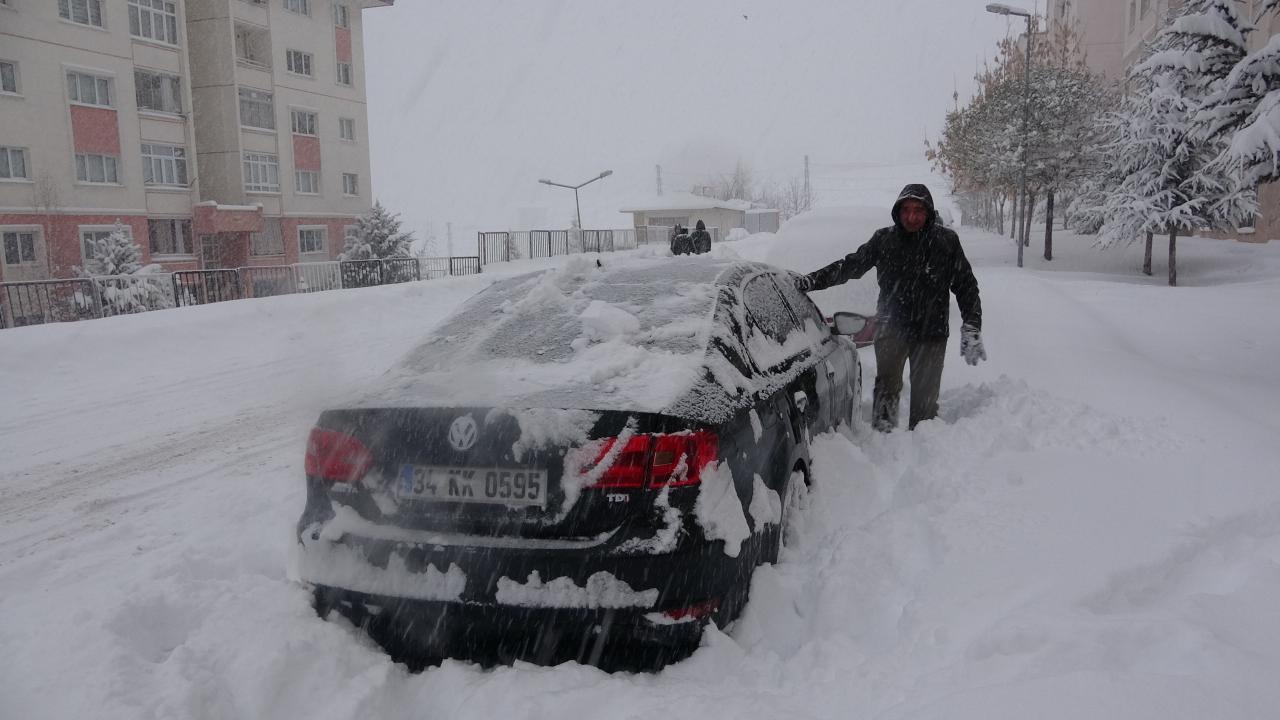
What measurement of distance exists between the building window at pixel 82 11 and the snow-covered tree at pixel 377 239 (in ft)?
35.0

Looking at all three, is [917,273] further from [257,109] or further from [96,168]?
[257,109]

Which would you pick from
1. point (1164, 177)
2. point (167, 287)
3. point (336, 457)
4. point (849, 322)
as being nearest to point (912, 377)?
point (849, 322)

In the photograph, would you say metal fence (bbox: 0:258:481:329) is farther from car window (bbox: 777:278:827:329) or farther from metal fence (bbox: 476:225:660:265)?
car window (bbox: 777:278:827:329)

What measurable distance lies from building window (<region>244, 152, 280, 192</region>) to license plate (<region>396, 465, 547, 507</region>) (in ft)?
114

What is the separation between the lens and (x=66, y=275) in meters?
26.5

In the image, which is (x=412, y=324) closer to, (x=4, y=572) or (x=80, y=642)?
(x=4, y=572)

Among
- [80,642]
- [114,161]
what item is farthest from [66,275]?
[80,642]

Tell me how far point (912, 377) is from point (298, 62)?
36.9 m

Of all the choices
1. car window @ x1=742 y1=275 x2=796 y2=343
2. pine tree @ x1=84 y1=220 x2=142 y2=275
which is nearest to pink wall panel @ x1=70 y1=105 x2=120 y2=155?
pine tree @ x1=84 y1=220 x2=142 y2=275

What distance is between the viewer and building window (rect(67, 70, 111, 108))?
27.1m

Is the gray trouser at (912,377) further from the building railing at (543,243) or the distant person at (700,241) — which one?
the building railing at (543,243)

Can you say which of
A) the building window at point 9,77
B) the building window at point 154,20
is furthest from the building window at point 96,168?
the building window at point 154,20

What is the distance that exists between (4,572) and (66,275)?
26990 millimetres

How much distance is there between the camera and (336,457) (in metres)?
2.97
